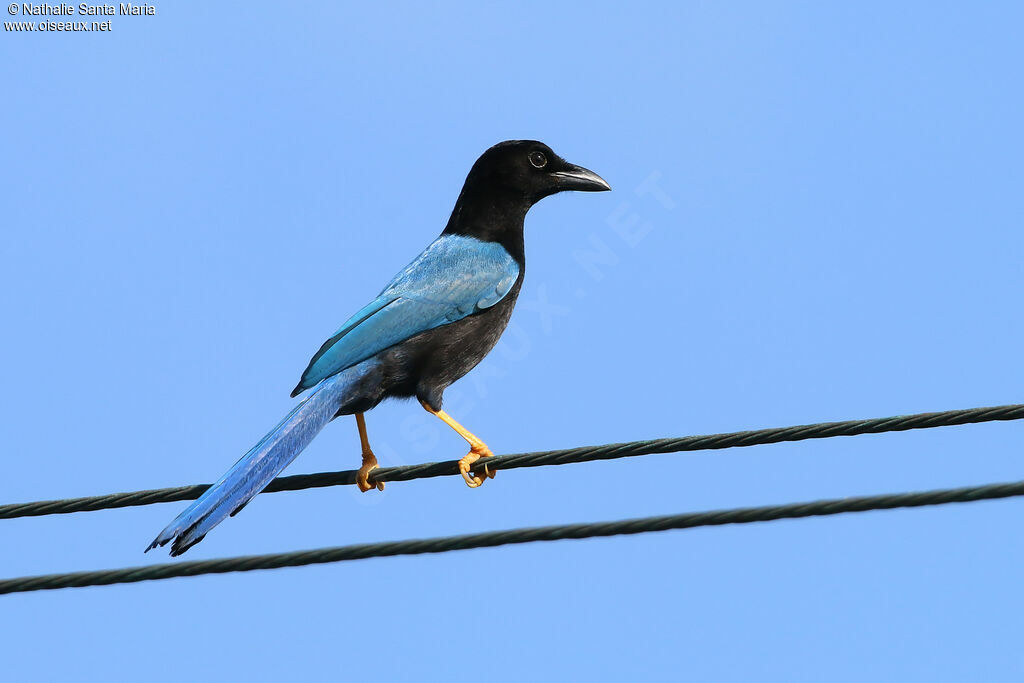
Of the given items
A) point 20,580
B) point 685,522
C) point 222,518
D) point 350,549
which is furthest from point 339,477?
point 685,522

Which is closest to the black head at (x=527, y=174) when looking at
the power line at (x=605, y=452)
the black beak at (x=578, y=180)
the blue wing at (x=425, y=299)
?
the black beak at (x=578, y=180)

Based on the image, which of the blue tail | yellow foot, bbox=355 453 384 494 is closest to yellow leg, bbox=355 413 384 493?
yellow foot, bbox=355 453 384 494

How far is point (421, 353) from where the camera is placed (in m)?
8.59

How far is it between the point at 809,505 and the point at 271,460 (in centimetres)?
326

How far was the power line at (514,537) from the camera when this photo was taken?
4.77 meters

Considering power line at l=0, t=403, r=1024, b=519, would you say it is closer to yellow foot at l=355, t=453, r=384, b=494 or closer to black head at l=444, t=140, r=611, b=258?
yellow foot at l=355, t=453, r=384, b=494

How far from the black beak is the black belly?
1.54m

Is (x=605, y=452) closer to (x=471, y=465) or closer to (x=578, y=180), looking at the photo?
(x=471, y=465)

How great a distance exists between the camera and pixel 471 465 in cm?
711

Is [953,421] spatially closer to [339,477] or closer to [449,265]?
[339,477]

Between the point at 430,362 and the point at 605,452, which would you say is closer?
the point at 605,452

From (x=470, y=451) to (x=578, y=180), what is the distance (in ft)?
10.1

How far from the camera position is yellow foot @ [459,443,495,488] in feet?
23.6

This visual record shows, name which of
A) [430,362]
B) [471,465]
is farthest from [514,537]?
[430,362]
